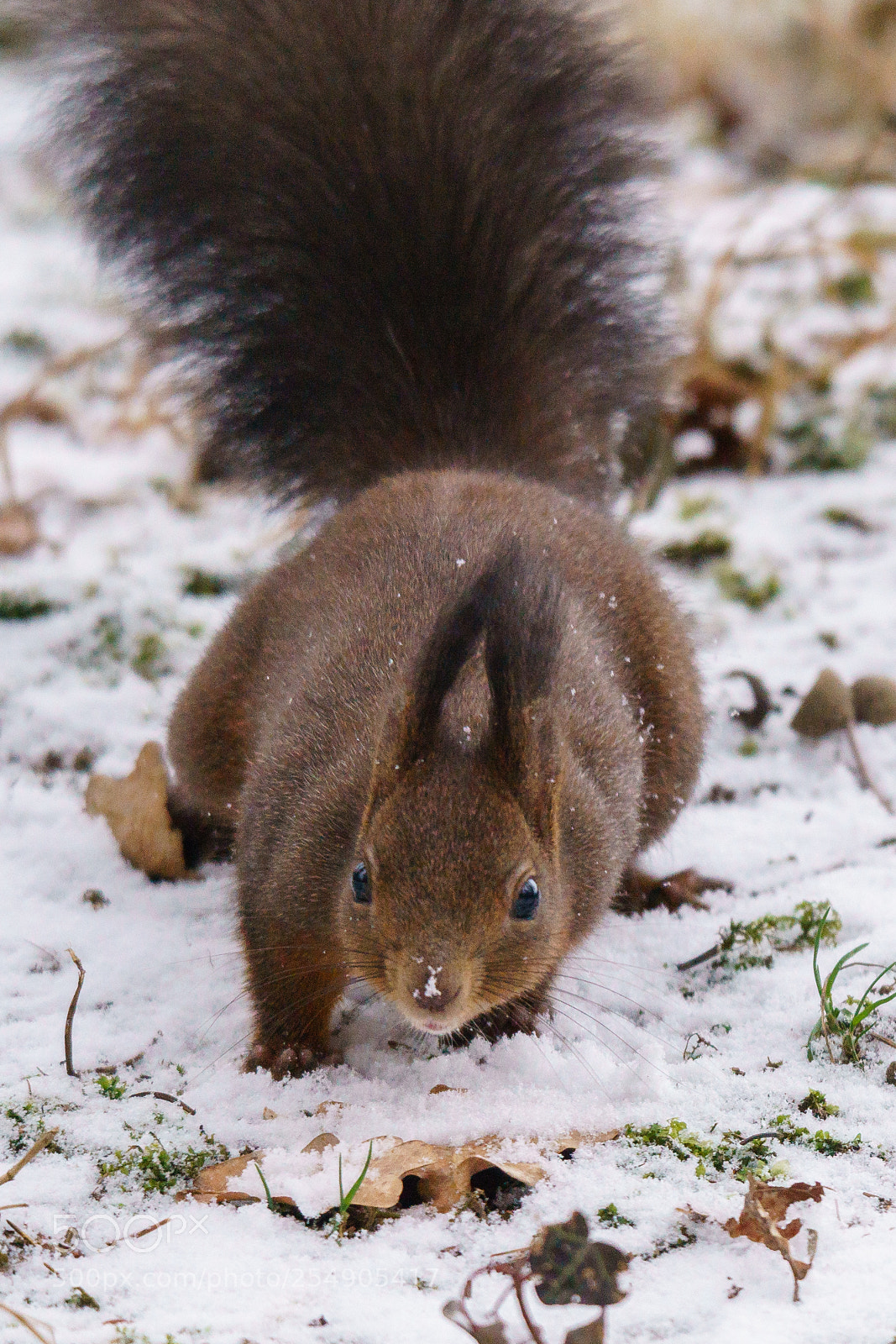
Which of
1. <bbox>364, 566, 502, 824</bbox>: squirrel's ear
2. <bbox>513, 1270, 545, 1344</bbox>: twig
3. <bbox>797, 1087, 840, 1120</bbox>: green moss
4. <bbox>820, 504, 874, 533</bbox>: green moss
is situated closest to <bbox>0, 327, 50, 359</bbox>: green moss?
<bbox>820, 504, 874, 533</bbox>: green moss

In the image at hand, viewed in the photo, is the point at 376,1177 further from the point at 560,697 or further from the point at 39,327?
the point at 39,327

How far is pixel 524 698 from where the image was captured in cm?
235

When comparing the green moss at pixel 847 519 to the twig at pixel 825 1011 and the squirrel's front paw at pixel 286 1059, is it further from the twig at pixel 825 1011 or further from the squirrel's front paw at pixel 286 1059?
the squirrel's front paw at pixel 286 1059

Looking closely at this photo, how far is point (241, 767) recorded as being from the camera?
3.12 m

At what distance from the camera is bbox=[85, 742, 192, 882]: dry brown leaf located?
3.18 metres

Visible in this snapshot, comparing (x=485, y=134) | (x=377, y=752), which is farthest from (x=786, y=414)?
(x=377, y=752)

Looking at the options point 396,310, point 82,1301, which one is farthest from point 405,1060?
point 396,310

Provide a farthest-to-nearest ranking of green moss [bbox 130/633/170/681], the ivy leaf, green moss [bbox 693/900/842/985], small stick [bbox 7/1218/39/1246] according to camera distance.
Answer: green moss [bbox 130/633/170/681] → green moss [bbox 693/900/842/985] → small stick [bbox 7/1218/39/1246] → the ivy leaf

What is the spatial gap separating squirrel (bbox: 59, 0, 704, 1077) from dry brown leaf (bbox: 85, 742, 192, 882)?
0.07 m

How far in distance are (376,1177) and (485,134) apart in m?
2.44

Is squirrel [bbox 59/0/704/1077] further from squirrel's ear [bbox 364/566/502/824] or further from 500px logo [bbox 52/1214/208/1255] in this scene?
500px logo [bbox 52/1214/208/1255]

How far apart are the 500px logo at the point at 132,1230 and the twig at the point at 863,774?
77.1 inches

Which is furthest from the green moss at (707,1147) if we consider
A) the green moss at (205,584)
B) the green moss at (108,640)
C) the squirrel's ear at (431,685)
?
the green moss at (205,584)

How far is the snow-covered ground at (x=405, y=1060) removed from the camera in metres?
1.86
